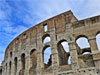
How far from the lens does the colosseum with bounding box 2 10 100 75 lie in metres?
11.8

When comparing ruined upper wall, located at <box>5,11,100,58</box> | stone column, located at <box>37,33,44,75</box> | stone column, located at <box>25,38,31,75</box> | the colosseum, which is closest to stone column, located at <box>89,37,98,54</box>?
the colosseum

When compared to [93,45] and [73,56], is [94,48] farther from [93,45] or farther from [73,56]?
[73,56]

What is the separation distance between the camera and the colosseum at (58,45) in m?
11.8

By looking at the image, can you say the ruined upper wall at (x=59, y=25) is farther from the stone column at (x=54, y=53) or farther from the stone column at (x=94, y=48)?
the stone column at (x=94, y=48)

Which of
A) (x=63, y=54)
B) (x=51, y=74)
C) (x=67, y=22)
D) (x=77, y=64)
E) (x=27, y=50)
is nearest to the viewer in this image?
(x=77, y=64)

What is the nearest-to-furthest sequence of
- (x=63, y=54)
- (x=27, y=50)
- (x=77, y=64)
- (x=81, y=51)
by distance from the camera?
(x=77, y=64)
(x=27, y=50)
(x=63, y=54)
(x=81, y=51)

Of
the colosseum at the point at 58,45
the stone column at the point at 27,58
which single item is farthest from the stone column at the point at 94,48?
the stone column at the point at 27,58

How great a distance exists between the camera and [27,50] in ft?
53.1

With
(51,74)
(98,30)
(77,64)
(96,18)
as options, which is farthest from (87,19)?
(51,74)

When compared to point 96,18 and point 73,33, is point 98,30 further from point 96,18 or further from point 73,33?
point 73,33

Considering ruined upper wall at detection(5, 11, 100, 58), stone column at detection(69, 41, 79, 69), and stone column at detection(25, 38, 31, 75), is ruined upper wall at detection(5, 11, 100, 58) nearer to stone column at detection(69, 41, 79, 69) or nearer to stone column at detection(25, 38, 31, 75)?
stone column at detection(25, 38, 31, 75)

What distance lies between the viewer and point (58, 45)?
14273 millimetres

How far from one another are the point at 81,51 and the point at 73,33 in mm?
7762

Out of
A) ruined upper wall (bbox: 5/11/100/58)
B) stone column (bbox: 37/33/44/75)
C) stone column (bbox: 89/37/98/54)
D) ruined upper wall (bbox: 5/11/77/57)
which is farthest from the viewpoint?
ruined upper wall (bbox: 5/11/77/57)
